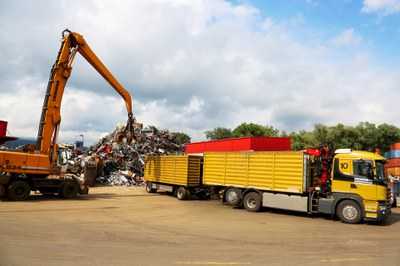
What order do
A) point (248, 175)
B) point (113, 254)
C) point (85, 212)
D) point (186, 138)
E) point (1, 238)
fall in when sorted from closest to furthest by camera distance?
1. point (113, 254)
2. point (1, 238)
3. point (85, 212)
4. point (248, 175)
5. point (186, 138)

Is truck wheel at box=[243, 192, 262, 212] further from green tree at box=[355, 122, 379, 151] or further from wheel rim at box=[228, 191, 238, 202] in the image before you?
green tree at box=[355, 122, 379, 151]

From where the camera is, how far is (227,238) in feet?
29.0

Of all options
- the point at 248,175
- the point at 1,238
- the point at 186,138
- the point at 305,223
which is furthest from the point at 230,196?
the point at 186,138

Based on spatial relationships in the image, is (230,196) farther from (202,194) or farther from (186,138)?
(186,138)

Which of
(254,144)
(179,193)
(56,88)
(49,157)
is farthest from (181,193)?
(254,144)

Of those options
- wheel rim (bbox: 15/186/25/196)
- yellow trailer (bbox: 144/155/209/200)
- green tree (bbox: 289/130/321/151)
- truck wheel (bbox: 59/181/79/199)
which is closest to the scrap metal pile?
yellow trailer (bbox: 144/155/209/200)

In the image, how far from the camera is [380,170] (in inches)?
485

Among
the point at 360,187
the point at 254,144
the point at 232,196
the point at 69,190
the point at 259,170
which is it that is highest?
the point at 254,144

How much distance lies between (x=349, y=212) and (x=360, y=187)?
1.06 m

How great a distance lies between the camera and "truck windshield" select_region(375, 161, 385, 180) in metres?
12.2

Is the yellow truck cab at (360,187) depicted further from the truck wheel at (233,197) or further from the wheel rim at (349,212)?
the truck wheel at (233,197)

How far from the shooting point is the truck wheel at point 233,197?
609 inches

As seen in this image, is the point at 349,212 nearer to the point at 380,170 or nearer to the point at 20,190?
the point at 380,170

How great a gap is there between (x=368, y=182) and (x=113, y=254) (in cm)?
987
